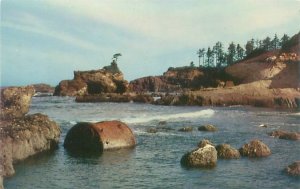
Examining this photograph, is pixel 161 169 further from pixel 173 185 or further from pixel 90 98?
pixel 90 98

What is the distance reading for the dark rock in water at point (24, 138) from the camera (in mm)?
21522

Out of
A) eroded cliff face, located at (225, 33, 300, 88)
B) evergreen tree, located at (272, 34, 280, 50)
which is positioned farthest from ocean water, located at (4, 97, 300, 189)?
evergreen tree, located at (272, 34, 280, 50)

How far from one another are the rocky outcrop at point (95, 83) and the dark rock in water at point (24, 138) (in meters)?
84.6

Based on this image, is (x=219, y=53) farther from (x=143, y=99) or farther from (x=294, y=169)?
(x=294, y=169)

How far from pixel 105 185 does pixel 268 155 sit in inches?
447

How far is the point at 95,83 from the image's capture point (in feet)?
381

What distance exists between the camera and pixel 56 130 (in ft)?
97.6

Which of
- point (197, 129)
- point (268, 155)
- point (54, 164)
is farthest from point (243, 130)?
point (54, 164)

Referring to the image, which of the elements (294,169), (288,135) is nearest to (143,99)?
(288,135)

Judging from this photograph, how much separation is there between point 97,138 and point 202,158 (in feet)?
24.9

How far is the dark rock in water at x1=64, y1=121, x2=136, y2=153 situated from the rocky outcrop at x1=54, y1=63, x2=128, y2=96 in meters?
84.2

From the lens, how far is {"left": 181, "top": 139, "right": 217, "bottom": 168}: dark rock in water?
23.5 meters

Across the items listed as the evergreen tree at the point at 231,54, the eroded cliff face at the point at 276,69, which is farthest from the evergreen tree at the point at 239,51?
the eroded cliff face at the point at 276,69

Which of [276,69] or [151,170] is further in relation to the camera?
[276,69]
